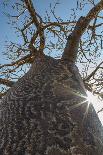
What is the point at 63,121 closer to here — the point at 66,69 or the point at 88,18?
the point at 66,69

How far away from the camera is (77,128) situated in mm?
2869

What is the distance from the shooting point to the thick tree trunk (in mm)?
2604

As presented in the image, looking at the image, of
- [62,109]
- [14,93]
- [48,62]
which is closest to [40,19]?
[48,62]

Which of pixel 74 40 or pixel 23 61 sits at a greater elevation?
pixel 74 40

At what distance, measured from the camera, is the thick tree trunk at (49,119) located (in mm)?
2604

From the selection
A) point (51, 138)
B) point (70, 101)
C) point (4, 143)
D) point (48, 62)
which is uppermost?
point (48, 62)

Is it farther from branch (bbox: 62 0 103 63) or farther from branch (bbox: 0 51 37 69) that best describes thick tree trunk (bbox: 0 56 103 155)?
branch (bbox: 0 51 37 69)

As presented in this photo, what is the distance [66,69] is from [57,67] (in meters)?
0.14

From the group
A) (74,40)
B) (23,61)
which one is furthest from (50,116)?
(23,61)

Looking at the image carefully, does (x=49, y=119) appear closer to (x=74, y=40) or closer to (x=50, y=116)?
(x=50, y=116)

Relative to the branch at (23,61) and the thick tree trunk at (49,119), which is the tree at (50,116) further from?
the branch at (23,61)

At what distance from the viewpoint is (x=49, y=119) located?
290cm

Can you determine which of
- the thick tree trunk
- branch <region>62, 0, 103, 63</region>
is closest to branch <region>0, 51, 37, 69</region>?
branch <region>62, 0, 103, 63</region>

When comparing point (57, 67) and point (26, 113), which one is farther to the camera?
point (57, 67)
